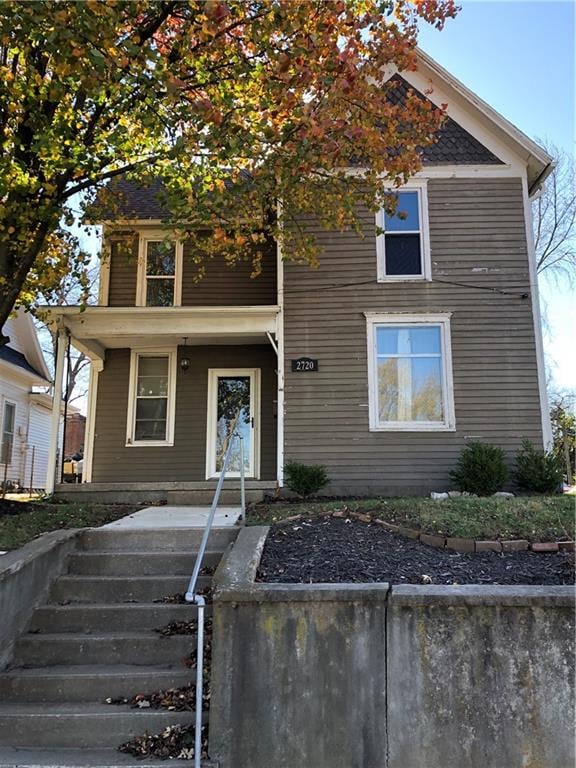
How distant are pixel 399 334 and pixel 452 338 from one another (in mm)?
916

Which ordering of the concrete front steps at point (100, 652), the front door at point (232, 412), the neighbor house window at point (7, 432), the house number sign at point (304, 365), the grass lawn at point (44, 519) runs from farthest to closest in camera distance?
the neighbor house window at point (7, 432), the front door at point (232, 412), the house number sign at point (304, 365), the grass lawn at point (44, 519), the concrete front steps at point (100, 652)

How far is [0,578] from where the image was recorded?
3758 millimetres

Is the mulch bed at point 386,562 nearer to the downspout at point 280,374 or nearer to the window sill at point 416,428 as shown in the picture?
the downspout at point 280,374

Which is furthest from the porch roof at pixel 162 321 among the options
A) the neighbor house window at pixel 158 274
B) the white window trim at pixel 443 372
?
the white window trim at pixel 443 372

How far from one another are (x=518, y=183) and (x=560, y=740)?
9.70 meters

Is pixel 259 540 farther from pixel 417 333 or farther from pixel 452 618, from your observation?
pixel 417 333

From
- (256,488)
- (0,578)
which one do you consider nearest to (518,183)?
(256,488)

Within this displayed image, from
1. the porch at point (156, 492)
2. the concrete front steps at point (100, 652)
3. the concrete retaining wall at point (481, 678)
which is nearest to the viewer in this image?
the concrete retaining wall at point (481, 678)

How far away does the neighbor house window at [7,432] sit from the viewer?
1698 centimetres

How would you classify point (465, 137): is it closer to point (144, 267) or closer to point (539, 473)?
point (539, 473)

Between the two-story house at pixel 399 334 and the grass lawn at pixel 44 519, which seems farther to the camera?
the two-story house at pixel 399 334

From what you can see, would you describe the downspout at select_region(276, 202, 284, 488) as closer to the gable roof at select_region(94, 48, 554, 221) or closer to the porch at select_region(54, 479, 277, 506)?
the porch at select_region(54, 479, 277, 506)

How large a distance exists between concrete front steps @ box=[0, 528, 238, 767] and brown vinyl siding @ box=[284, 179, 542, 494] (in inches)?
194

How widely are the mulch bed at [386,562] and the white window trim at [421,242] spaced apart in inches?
241
